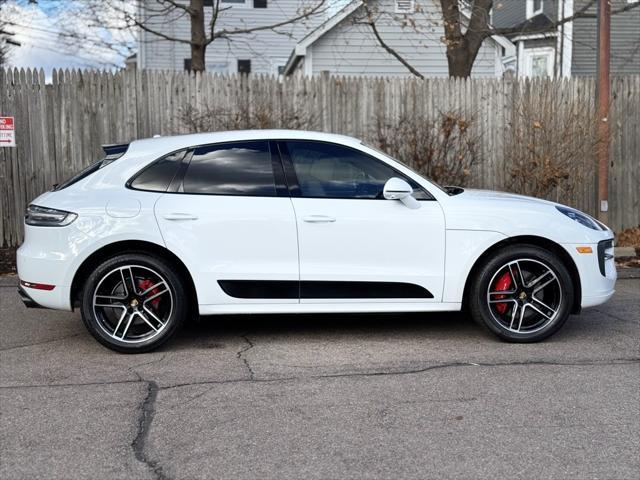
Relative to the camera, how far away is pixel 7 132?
1009cm

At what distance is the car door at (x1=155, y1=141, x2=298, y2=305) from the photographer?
19.2 ft

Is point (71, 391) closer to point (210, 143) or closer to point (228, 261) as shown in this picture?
point (228, 261)

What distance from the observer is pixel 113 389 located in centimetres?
510

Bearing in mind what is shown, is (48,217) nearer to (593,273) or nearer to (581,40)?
(593,273)

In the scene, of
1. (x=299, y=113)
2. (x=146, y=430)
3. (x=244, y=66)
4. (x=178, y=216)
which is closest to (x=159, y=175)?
(x=178, y=216)

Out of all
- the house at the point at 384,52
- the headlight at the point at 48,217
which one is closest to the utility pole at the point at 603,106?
the headlight at the point at 48,217

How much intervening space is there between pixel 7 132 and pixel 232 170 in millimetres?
5314

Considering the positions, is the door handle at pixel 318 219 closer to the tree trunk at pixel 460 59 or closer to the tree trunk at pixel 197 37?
the tree trunk at pixel 460 59

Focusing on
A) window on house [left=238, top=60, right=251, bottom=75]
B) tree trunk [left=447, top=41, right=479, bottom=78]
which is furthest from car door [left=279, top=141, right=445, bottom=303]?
window on house [left=238, top=60, right=251, bottom=75]

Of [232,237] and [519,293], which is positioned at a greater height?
[232,237]

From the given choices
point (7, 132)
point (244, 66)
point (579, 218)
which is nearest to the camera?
point (579, 218)

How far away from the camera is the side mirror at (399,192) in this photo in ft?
19.4

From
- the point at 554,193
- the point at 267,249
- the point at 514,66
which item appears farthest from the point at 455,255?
the point at 514,66

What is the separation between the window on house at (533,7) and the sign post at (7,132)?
19.3m
